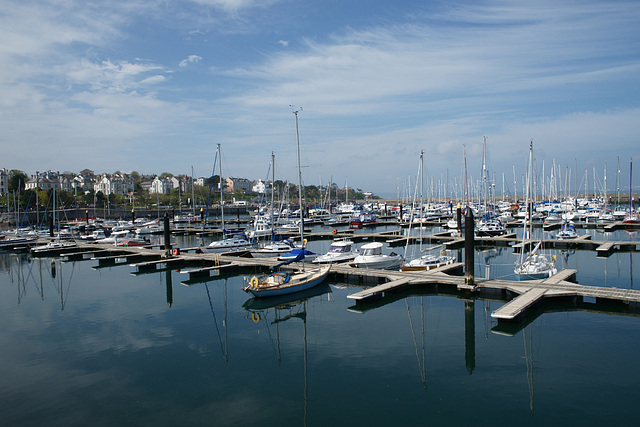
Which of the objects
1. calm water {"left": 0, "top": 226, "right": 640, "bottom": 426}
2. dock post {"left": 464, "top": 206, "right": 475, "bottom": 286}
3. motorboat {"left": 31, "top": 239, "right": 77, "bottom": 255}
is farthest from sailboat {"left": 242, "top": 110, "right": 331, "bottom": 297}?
motorboat {"left": 31, "top": 239, "right": 77, "bottom": 255}

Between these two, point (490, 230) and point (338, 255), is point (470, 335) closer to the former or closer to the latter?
point (338, 255)

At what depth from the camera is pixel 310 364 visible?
18.6 m

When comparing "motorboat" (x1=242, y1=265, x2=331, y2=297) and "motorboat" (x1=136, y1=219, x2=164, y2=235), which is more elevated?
"motorboat" (x1=136, y1=219, x2=164, y2=235)

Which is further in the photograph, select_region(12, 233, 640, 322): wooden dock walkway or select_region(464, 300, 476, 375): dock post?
select_region(12, 233, 640, 322): wooden dock walkway

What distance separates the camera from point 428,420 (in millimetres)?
13898

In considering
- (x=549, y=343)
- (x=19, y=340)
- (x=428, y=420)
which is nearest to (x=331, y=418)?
(x=428, y=420)

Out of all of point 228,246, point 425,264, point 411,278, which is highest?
point 228,246

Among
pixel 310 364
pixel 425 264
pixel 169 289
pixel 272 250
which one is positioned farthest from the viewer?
pixel 272 250

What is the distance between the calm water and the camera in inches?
570

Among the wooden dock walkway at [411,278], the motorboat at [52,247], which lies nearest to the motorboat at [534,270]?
the wooden dock walkway at [411,278]

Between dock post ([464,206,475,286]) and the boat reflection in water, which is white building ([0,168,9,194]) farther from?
dock post ([464,206,475,286])

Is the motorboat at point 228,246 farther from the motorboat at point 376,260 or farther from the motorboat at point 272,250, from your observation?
the motorboat at point 376,260

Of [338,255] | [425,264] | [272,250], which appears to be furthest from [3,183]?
[425,264]

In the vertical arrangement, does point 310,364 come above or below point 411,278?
below
